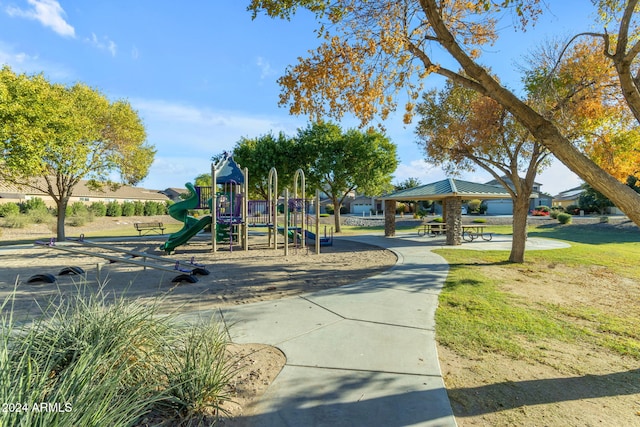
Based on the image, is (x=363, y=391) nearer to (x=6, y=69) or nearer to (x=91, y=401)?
(x=91, y=401)

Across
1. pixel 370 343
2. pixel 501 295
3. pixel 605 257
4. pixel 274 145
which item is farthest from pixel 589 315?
pixel 274 145

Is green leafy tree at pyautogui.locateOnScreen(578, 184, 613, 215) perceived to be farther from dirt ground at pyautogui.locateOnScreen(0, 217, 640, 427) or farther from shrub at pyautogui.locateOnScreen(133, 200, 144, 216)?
shrub at pyautogui.locateOnScreen(133, 200, 144, 216)

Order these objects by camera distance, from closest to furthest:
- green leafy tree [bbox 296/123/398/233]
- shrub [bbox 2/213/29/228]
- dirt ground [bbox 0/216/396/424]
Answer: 1. dirt ground [bbox 0/216/396/424]
2. shrub [bbox 2/213/29/228]
3. green leafy tree [bbox 296/123/398/233]

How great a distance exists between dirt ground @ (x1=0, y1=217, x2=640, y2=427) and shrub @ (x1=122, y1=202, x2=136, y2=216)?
2975 centimetres

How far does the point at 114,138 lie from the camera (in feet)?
57.9

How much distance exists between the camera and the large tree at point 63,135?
1218 centimetres

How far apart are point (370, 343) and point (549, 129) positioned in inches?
143

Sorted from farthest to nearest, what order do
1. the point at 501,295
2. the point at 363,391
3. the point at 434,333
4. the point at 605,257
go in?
the point at 605,257
the point at 501,295
the point at 434,333
the point at 363,391

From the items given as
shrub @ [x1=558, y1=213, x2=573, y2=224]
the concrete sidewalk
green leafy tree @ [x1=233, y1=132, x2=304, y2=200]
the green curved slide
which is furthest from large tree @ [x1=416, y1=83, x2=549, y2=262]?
shrub @ [x1=558, y1=213, x2=573, y2=224]

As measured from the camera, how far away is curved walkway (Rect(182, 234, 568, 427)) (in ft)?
9.07

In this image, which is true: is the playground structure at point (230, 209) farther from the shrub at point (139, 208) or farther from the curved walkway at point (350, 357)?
the shrub at point (139, 208)

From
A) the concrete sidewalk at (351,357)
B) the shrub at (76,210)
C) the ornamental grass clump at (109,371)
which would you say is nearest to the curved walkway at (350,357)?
the concrete sidewalk at (351,357)

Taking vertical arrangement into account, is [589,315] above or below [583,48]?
below

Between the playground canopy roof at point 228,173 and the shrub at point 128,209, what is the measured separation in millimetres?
30809
